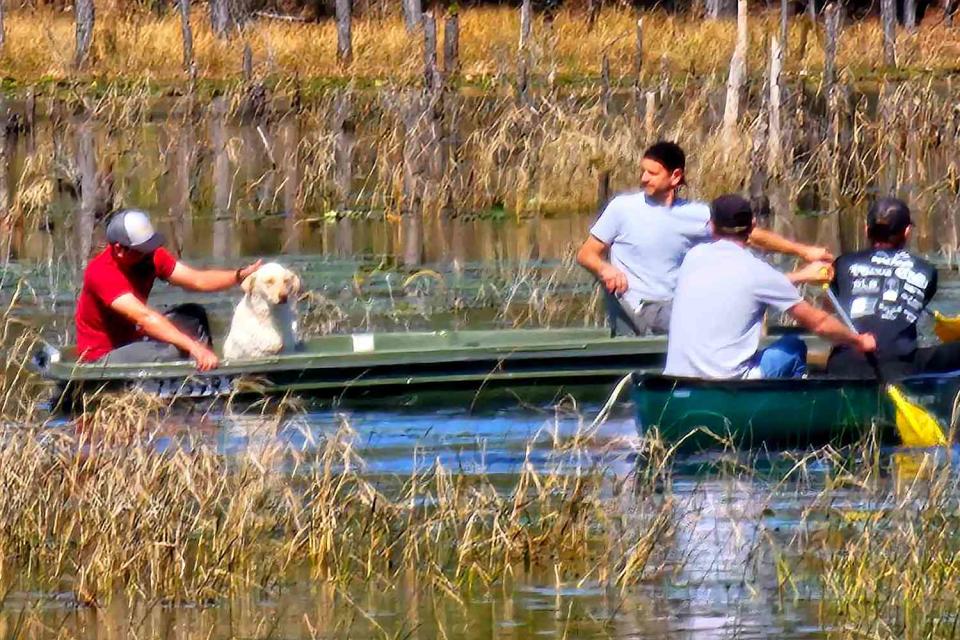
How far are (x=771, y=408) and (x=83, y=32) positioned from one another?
22.8 meters

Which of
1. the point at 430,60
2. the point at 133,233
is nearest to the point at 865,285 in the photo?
the point at 133,233

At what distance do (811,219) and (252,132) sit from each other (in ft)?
19.6

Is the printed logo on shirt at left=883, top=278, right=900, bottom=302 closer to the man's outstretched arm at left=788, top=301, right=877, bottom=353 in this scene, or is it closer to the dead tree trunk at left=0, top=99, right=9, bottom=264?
the man's outstretched arm at left=788, top=301, right=877, bottom=353

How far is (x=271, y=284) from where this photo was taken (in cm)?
1120

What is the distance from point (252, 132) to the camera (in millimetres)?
22219

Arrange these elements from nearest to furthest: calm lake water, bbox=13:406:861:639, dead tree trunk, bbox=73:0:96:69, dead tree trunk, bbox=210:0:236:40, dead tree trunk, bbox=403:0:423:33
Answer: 1. calm lake water, bbox=13:406:861:639
2. dead tree trunk, bbox=73:0:96:69
3. dead tree trunk, bbox=210:0:236:40
4. dead tree trunk, bbox=403:0:423:33

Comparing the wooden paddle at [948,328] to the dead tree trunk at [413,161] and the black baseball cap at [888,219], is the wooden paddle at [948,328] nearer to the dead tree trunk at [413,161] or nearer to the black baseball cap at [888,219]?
the black baseball cap at [888,219]

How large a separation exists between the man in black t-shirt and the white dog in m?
3.02

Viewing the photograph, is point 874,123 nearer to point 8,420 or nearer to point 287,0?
point 8,420

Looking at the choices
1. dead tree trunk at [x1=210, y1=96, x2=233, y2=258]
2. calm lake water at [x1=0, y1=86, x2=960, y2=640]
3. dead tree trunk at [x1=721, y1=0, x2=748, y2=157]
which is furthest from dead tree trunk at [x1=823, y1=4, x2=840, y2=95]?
dead tree trunk at [x1=210, y1=96, x2=233, y2=258]

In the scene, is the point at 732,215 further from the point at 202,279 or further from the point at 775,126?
the point at 775,126

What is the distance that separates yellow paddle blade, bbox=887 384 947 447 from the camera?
31.3 ft

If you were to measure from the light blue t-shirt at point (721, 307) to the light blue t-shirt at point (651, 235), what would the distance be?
65.7 inches

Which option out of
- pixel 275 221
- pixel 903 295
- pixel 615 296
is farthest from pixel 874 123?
pixel 903 295
